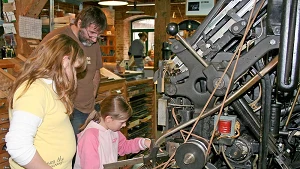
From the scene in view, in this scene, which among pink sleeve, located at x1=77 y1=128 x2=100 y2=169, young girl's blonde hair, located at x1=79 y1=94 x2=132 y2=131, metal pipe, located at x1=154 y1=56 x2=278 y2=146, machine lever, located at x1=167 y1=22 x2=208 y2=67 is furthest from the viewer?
young girl's blonde hair, located at x1=79 y1=94 x2=132 y2=131

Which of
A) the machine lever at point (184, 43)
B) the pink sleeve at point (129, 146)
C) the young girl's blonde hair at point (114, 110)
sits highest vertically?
the machine lever at point (184, 43)

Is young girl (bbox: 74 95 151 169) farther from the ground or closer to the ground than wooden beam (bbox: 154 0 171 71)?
closer to the ground

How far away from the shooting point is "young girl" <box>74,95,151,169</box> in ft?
6.75

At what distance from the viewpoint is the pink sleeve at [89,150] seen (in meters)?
2.03

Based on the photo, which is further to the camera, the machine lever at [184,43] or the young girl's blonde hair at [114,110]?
the young girl's blonde hair at [114,110]

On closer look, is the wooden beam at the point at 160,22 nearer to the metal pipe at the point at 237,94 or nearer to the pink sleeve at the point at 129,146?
the pink sleeve at the point at 129,146

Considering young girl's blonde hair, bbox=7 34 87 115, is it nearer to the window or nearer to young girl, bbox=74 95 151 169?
young girl, bbox=74 95 151 169

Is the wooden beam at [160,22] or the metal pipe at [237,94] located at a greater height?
the wooden beam at [160,22]

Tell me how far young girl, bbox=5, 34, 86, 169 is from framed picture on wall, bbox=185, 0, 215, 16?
114 inches

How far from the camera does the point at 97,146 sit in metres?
2.09

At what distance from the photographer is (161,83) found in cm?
172

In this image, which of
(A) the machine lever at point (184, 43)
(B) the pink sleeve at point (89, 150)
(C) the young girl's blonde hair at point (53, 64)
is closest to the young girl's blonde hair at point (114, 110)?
(B) the pink sleeve at point (89, 150)

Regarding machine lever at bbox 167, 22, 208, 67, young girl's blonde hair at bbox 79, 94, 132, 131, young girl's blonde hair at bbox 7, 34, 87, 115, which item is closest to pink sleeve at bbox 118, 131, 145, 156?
young girl's blonde hair at bbox 79, 94, 132, 131

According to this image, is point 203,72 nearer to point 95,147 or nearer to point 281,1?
point 281,1
